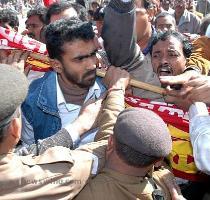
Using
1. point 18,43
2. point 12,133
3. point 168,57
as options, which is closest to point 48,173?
point 12,133

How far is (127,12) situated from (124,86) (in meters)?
0.41

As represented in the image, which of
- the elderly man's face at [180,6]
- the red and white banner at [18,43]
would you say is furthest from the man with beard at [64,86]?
the elderly man's face at [180,6]

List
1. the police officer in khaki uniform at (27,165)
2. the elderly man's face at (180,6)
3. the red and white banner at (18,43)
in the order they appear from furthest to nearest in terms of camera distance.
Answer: the elderly man's face at (180,6) < the red and white banner at (18,43) < the police officer in khaki uniform at (27,165)

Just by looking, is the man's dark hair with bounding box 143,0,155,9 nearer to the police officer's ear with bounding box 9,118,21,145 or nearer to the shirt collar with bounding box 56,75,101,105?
the shirt collar with bounding box 56,75,101,105

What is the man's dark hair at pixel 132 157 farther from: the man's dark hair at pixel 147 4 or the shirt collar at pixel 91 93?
the man's dark hair at pixel 147 4

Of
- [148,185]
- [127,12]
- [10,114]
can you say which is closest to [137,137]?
[148,185]

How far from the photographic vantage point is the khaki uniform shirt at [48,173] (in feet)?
5.00

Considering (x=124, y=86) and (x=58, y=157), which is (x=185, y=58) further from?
(x=58, y=157)

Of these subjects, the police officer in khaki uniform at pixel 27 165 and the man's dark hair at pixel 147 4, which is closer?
the police officer in khaki uniform at pixel 27 165

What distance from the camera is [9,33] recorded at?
2742mm

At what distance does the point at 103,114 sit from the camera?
2061 mm

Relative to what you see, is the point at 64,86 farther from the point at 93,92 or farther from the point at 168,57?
the point at 168,57

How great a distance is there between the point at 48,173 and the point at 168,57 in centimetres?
149

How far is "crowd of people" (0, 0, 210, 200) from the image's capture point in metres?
1.56
